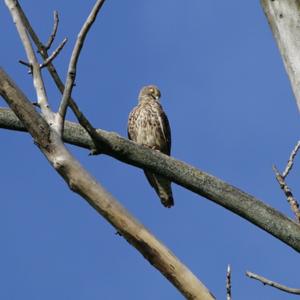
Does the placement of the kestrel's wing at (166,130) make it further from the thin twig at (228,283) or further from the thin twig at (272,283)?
the thin twig at (228,283)

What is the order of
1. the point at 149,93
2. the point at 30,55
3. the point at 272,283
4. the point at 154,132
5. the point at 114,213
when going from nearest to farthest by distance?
1. the point at 114,213
2. the point at 272,283
3. the point at 30,55
4. the point at 154,132
5. the point at 149,93

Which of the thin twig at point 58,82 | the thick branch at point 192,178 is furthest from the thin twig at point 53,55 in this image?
the thick branch at point 192,178

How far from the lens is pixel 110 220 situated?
11.2 feet

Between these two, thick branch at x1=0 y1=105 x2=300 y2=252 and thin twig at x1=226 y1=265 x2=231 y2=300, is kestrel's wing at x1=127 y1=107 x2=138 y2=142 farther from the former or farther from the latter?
thin twig at x1=226 y1=265 x2=231 y2=300

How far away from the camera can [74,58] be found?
12.9 feet

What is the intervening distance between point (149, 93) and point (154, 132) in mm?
1582

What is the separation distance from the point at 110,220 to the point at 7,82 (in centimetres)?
88

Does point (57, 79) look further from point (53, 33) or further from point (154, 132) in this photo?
point (154, 132)

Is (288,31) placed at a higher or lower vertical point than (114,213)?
higher

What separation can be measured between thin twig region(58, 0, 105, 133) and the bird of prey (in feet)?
20.9

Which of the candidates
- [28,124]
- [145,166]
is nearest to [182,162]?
[145,166]

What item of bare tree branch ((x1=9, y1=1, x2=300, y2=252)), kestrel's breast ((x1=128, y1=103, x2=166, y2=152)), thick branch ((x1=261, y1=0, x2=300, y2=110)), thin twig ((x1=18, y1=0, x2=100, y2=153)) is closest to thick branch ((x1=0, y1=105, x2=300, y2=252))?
bare tree branch ((x1=9, y1=1, x2=300, y2=252))

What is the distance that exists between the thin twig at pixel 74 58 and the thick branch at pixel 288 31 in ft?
2.72

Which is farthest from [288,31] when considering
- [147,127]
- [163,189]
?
[147,127]
